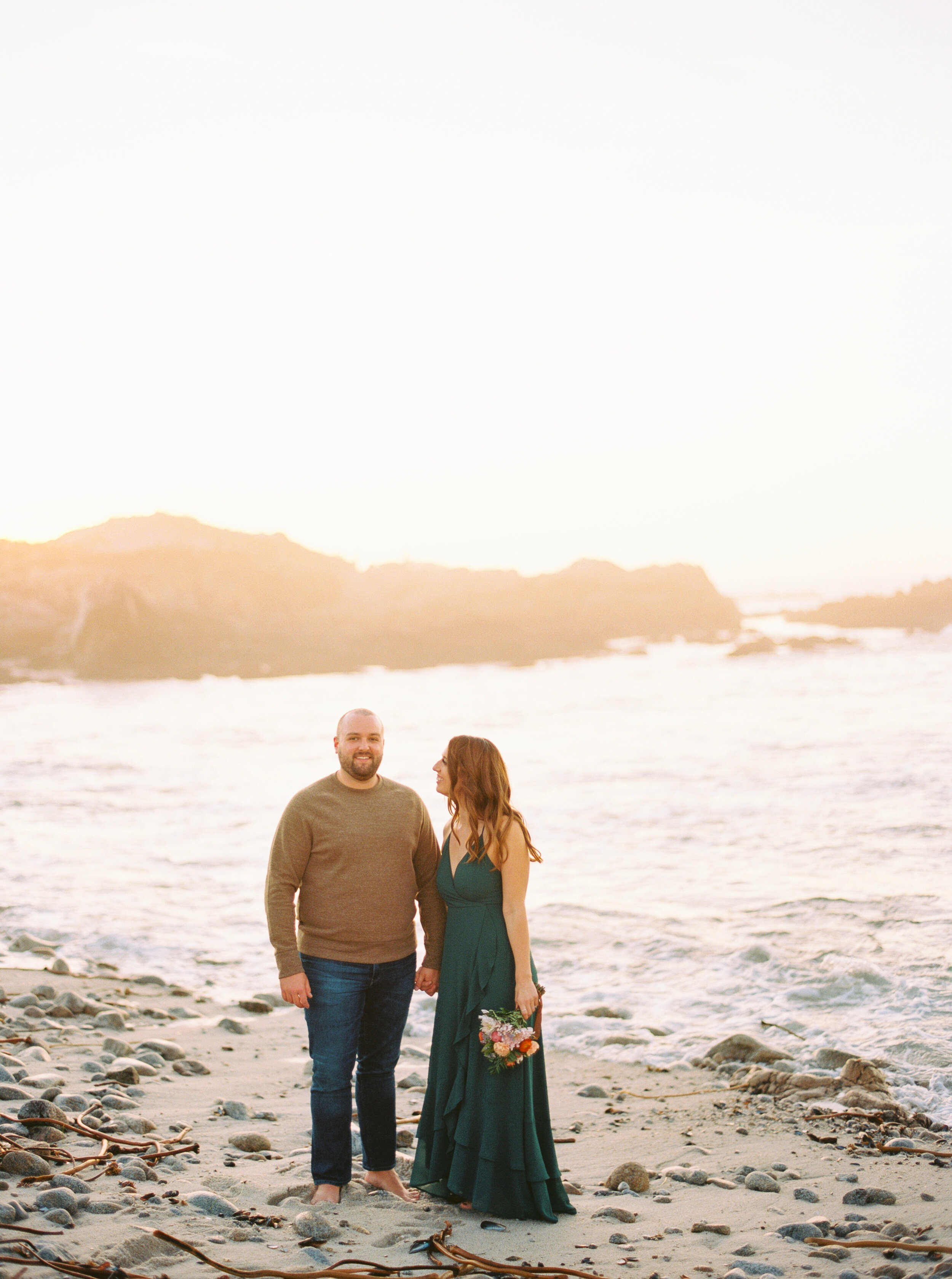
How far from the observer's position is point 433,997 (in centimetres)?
688

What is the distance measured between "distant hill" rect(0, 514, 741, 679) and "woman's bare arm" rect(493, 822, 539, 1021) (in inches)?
1548

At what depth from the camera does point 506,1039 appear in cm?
330

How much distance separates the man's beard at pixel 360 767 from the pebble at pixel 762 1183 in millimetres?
2010

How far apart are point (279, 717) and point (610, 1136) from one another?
26.7m

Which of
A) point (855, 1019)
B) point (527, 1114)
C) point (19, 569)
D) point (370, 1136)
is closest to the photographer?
point (527, 1114)

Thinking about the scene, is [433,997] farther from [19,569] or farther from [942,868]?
[19,569]

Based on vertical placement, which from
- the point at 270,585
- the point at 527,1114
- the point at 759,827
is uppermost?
the point at 270,585

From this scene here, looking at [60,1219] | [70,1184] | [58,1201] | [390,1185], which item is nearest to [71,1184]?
→ [70,1184]

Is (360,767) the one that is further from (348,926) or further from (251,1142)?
(251,1142)

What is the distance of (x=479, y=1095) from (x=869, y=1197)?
54.2 inches

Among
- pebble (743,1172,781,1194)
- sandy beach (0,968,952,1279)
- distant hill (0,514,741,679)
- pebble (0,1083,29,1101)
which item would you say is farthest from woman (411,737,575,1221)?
distant hill (0,514,741,679)

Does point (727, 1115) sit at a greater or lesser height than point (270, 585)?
lesser

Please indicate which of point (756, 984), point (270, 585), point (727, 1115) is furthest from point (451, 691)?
point (727, 1115)

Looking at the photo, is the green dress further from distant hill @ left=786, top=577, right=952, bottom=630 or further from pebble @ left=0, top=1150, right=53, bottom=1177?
distant hill @ left=786, top=577, right=952, bottom=630
